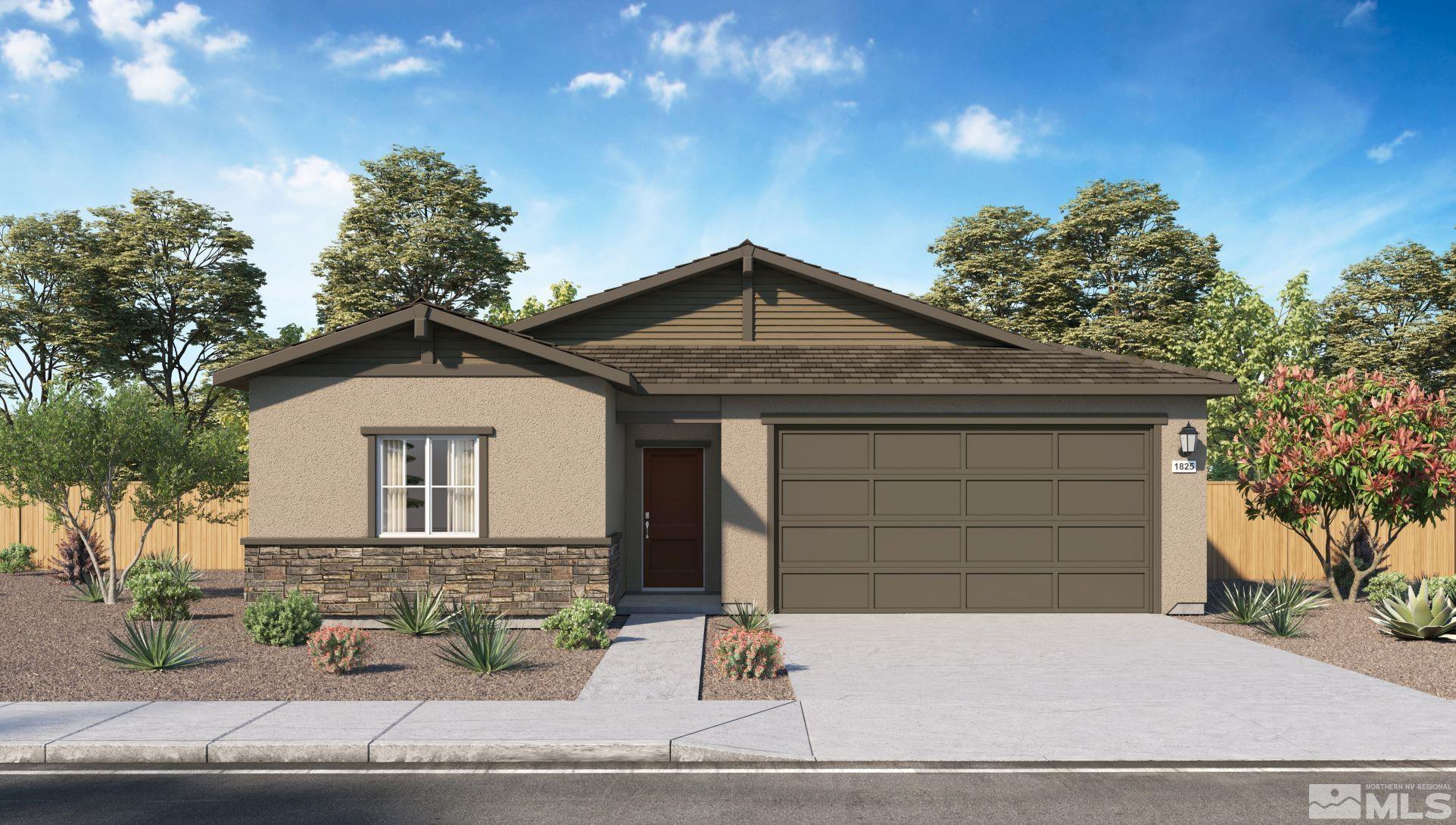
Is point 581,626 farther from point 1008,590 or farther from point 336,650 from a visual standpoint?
point 1008,590

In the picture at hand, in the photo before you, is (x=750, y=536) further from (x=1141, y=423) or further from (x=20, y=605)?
(x=20, y=605)

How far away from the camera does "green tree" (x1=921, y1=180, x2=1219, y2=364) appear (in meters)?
34.7

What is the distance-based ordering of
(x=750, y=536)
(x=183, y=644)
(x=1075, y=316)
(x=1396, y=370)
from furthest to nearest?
(x=1075, y=316), (x=1396, y=370), (x=750, y=536), (x=183, y=644)

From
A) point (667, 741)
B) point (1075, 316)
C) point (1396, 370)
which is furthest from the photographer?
point (1075, 316)

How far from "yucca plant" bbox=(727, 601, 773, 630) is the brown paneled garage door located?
0.53 m

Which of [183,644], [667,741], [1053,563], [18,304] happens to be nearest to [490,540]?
[183,644]

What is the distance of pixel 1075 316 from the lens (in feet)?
122

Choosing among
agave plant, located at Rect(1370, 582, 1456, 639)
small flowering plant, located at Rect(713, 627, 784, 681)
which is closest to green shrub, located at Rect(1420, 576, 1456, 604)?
agave plant, located at Rect(1370, 582, 1456, 639)

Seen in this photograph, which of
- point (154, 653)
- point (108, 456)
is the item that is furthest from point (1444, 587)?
point (108, 456)

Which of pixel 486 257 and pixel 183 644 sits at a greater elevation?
pixel 486 257

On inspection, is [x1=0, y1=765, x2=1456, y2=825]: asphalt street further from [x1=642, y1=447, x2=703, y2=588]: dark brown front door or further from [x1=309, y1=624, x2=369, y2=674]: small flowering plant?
[x1=642, y1=447, x2=703, y2=588]: dark brown front door

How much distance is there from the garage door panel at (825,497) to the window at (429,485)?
4.45 metres

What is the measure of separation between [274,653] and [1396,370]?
38.9 m

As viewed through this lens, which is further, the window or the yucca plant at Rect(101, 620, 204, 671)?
the window
